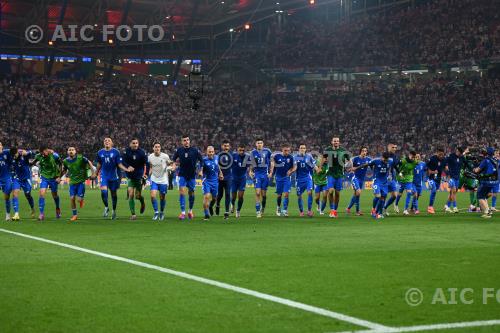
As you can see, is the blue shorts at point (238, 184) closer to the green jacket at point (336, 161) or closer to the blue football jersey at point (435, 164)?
the green jacket at point (336, 161)

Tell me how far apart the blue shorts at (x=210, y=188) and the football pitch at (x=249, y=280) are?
12.6ft

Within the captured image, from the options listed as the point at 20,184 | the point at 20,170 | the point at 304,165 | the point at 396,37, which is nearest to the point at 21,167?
the point at 20,170

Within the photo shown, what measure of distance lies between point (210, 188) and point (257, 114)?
140ft

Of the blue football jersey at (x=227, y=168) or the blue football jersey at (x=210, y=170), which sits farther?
the blue football jersey at (x=227, y=168)

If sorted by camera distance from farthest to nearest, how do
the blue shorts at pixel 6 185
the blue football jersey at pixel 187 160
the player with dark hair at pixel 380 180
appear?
the player with dark hair at pixel 380 180 → the blue football jersey at pixel 187 160 → the blue shorts at pixel 6 185

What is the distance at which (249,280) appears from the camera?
9.45 meters

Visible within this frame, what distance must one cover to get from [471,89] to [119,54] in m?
34.4

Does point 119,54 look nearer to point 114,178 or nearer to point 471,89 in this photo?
point 471,89

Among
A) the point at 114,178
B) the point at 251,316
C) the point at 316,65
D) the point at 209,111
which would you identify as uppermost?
the point at 316,65

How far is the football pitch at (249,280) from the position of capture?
7066 millimetres

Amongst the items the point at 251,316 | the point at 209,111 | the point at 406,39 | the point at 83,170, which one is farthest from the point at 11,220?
the point at 406,39

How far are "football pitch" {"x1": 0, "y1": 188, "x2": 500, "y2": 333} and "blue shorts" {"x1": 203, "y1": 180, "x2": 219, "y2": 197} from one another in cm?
385

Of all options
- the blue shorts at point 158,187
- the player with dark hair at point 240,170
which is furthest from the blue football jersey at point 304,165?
the blue shorts at point 158,187

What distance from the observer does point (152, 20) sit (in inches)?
2442
